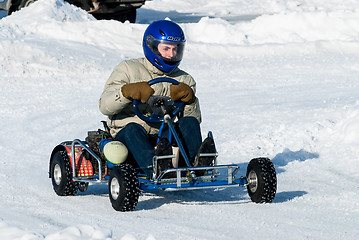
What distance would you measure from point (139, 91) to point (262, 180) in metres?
1.26

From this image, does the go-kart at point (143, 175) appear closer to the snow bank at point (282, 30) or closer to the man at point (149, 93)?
the man at point (149, 93)

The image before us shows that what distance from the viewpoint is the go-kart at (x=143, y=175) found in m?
6.09

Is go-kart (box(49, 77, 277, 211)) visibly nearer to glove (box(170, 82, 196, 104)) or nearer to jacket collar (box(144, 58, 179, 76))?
glove (box(170, 82, 196, 104))

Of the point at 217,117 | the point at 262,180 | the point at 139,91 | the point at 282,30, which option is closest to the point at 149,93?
the point at 139,91

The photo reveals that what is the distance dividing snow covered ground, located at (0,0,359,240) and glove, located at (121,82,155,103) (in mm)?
918

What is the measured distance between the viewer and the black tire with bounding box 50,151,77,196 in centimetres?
700

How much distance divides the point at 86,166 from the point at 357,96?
238 inches

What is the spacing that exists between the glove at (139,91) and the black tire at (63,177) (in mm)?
1028

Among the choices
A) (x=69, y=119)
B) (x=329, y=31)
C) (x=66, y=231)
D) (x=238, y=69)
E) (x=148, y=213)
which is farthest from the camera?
(x=329, y=31)

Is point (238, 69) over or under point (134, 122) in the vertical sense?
over

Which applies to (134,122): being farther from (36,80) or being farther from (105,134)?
(36,80)

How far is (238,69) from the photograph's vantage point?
1484 centimetres

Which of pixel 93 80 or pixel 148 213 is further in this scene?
pixel 93 80

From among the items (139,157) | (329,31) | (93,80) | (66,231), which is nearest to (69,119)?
(93,80)
